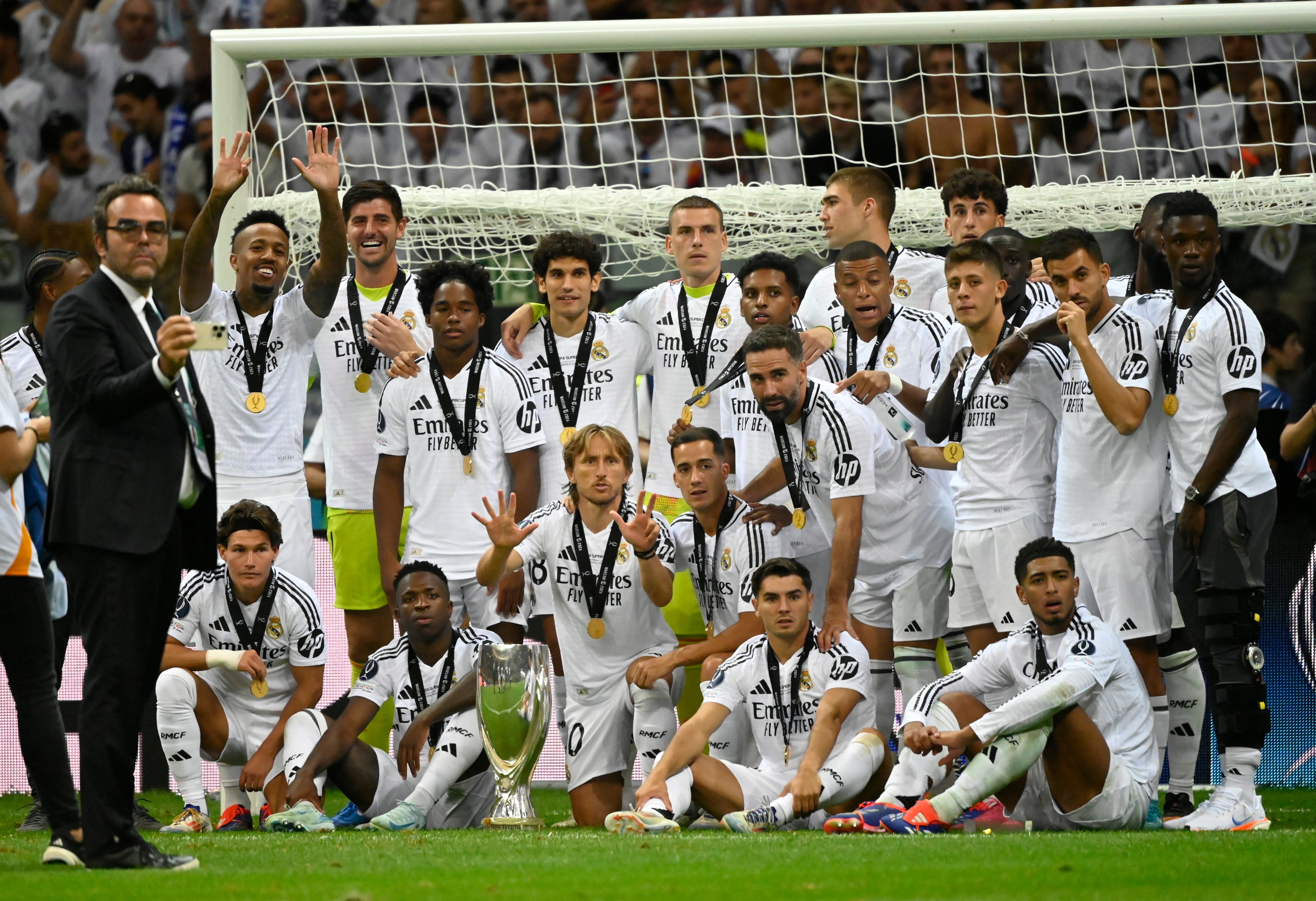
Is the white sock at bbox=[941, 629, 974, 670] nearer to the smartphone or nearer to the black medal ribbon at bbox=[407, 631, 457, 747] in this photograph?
the black medal ribbon at bbox=[407, 631, 457, 747]

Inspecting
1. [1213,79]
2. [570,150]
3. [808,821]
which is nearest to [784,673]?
[808,821]

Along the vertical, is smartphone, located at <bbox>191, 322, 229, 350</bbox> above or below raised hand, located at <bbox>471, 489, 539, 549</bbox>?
above

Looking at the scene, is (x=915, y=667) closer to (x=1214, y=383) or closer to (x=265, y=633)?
(x=1214, y=383)

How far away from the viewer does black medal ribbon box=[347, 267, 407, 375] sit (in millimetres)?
7547

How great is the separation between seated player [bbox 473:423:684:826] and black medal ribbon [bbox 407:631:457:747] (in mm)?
456

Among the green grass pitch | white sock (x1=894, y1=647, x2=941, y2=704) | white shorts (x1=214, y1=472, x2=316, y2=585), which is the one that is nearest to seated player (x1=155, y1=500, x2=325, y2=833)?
white shorts (x1=214, y1=472, x2=316, y2=585)

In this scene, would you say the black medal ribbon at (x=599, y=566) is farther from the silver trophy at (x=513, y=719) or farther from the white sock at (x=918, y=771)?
the white sock at (x=918, y=771)

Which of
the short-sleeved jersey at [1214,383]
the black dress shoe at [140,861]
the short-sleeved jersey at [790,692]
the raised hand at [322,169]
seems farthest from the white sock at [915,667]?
the black dress shoe at [140,861]

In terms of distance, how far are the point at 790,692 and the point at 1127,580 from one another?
58.3 inches

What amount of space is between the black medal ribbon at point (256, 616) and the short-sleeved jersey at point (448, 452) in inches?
25.0

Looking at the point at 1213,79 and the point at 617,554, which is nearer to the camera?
the point at 617,554

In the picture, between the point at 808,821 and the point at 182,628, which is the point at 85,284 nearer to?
the point at 182,628

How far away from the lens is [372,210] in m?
7.51

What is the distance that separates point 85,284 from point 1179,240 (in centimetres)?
433
